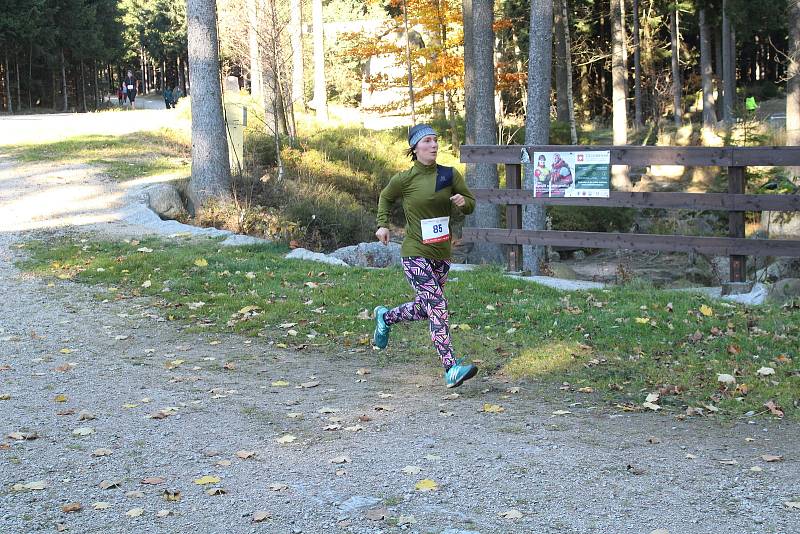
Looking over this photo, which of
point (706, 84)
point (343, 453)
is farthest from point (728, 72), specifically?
point (343, 453)

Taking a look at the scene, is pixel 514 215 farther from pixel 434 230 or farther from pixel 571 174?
pixel 434 230

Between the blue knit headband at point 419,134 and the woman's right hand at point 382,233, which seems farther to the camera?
the woman's right hand at point 382,233

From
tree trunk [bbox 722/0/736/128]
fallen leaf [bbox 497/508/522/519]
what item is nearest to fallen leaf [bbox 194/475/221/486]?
fallen leaf [bbox 497/508/522/519]

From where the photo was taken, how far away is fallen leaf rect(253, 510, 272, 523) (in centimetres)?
460

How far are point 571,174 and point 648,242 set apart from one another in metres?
1.27

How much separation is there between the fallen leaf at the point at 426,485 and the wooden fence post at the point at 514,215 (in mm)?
7127

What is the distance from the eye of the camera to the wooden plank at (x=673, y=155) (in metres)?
10.1

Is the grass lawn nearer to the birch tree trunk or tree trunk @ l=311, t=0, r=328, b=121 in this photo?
the birch tree trunk

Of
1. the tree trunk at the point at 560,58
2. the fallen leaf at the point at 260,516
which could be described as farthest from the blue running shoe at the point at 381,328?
the tree trunk at the point at 560,58

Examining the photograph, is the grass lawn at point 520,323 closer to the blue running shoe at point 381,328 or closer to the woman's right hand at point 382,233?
the blue running shoe at point 381,328

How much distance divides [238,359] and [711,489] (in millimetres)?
4724

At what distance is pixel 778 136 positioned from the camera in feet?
86.6

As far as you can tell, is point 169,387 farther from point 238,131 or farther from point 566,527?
point 238,131

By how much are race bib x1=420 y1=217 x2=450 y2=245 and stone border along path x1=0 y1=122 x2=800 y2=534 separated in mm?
1196
